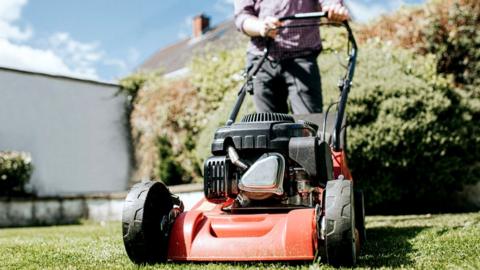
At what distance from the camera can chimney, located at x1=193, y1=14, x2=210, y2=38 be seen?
18.3 m

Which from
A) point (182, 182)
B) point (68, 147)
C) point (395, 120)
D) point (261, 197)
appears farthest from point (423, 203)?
point (68, 147)

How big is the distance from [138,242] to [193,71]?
6617 millimetres

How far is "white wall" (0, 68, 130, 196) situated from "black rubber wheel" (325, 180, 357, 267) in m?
8.41

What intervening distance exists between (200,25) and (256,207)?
630 inches

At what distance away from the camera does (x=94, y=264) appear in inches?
108

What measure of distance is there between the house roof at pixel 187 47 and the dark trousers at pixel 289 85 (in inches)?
378

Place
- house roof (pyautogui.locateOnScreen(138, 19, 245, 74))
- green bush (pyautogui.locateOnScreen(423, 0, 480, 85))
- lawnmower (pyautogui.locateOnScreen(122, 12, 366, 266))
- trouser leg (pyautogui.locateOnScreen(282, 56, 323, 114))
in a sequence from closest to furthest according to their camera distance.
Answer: lawnmower (pyautogui.locateOnScreen(122, 12, 366, 266))
trouser leg (pyautogui.locateOnScreen(282, 56, 323, 114))
green bush (pyautogui.locateOnScreen(423, 0, 480, 85))
house roof (pyautogui.locateOnScreen(138, 19, 245, 74))

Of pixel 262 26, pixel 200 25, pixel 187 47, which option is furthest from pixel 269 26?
pixel 200 25

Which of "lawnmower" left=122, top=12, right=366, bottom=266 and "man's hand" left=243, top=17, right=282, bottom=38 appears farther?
"man's hand" left=243, top=17, right=282, bottom=38

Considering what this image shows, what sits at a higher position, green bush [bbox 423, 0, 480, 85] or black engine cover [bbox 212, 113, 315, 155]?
green bush [bbox 423, 0, 480, 85]

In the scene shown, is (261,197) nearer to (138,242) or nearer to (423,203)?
(138,242)

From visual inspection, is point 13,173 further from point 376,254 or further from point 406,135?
point 376,254

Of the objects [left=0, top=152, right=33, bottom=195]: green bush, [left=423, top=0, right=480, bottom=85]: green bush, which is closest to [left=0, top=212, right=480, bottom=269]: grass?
[left=423, top=0, right=480, bottom=85]: green bush

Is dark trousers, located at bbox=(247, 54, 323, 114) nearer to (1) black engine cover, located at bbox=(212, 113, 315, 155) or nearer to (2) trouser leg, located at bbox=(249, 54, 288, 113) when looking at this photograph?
(2) trouser leg, located at bbox=(249, 54, 288, 113)
